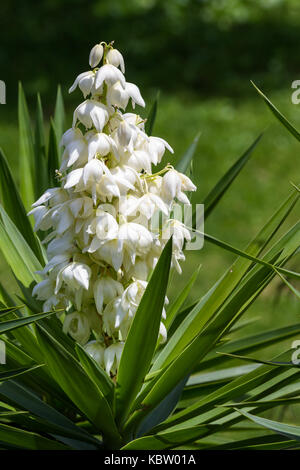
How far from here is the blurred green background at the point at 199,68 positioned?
4367 millimetres

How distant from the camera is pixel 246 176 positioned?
14.4 ft

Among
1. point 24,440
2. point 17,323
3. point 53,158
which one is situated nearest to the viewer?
point 17,323

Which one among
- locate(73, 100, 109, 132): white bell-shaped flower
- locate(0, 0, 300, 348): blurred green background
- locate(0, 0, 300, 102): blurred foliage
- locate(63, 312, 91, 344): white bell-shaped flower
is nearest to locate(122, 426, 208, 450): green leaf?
locate(63, 312, 91, 344): white bell-shaped flower

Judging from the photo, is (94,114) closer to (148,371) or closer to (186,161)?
(148,371)

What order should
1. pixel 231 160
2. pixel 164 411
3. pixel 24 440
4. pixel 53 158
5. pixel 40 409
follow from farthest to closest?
pixel 231 160 → pixel 53 158 → pixel 164 411 → pixel 40 409 → pixel 24 440

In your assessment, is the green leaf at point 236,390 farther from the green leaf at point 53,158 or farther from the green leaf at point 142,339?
the green leaf at point 53,158

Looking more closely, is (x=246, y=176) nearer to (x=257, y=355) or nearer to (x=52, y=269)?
(x=257, y=355)

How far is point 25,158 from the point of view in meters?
2.00

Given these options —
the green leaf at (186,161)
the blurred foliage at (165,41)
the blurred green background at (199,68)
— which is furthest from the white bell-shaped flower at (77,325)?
the blurred foliage at (165,41)

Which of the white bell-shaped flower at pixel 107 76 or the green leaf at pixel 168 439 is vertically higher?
the white bell-shaped flower at pixel 107 76

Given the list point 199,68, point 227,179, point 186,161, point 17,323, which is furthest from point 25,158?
point 199,68

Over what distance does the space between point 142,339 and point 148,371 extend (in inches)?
6.4
